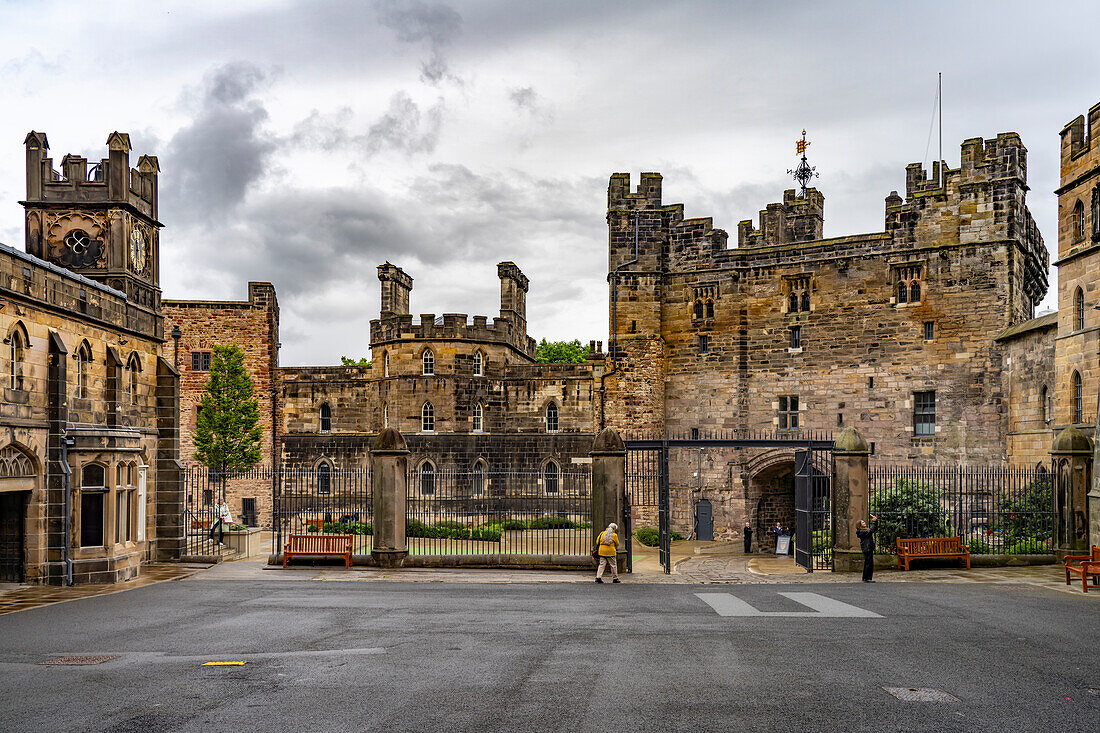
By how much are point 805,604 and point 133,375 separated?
1653 cm

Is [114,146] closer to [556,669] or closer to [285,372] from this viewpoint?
[556,669]

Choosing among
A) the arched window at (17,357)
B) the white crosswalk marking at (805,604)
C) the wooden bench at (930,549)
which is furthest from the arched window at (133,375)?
the wooden bench at (930,549)

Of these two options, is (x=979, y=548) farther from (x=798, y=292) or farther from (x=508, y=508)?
(x=508, y=508)

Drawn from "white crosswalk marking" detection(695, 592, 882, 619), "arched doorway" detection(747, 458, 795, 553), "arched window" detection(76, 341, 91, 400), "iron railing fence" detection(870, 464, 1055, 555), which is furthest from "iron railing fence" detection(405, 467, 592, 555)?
"white crosswalk marking" detection(695, 592, 882, 619)

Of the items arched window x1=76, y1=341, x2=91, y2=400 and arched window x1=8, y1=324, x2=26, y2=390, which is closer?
arched window x1=8, y1=324, x2=26, y2=390

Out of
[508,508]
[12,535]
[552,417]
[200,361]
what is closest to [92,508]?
[12,535]

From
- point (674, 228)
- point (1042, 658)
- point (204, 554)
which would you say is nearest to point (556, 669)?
point (1042, 658)

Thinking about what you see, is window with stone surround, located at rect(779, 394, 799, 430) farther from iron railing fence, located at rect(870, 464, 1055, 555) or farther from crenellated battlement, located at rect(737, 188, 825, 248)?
iron railing fence, located at rect(870, 464, 1055, 555)

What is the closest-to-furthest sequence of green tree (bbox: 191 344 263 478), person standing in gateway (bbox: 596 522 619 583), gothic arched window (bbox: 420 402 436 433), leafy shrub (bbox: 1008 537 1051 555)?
person standing in gateway (bbox: 596 522 619 583) → leafy shrub (bbox: 1008 537 1051 555) → green tree (bbox: 191 344 263 478) → gothic arched window (bbox: 420 402 436 433)

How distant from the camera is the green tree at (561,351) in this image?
71375 mm

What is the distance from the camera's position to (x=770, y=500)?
3412 centimetres

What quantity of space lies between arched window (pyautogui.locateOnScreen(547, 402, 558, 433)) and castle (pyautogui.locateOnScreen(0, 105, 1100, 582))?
345mm

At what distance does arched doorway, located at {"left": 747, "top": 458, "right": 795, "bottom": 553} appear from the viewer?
110 feet

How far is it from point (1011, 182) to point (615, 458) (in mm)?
19086
